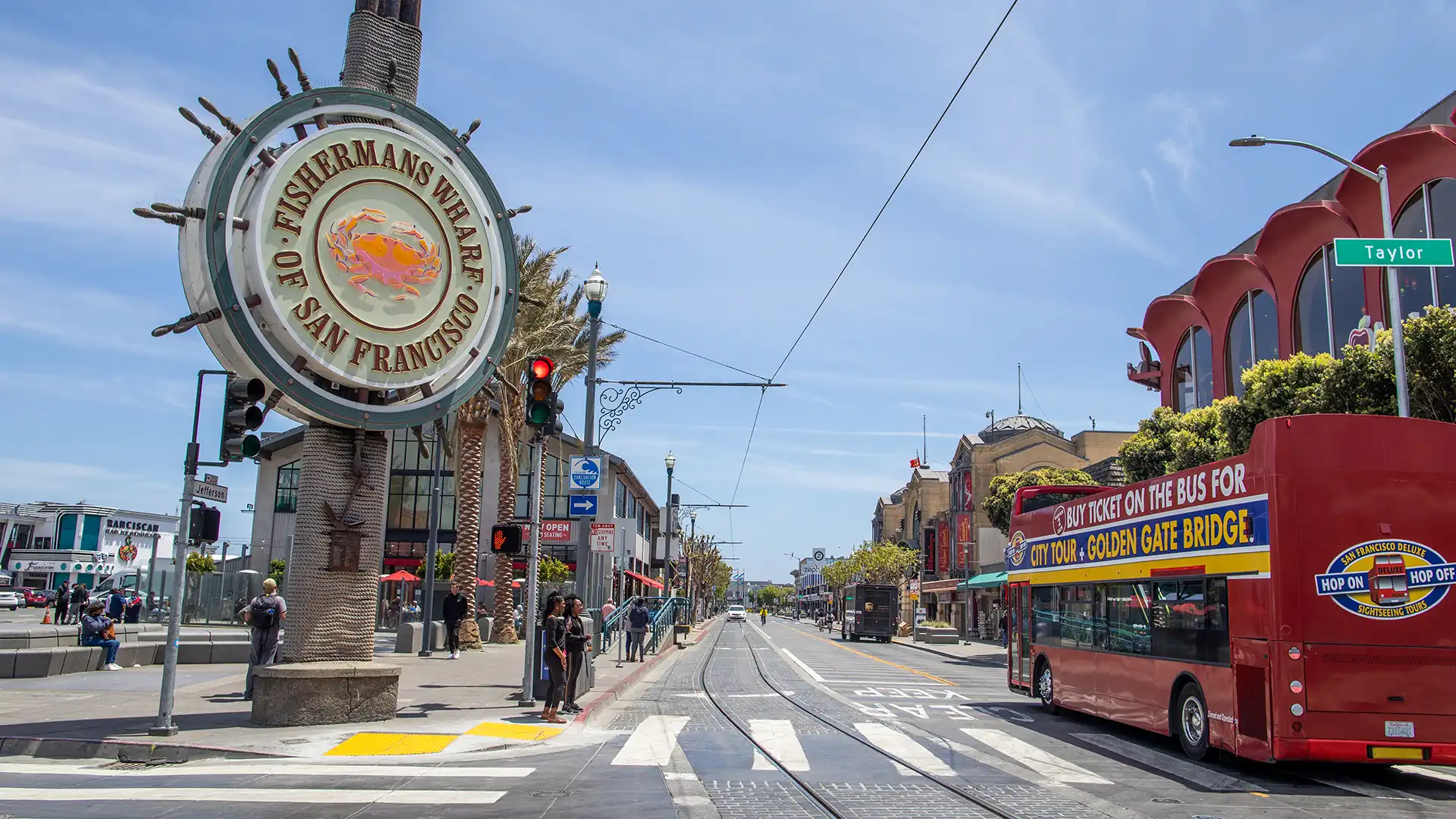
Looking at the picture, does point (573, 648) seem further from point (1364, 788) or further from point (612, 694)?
point (1364, 788)

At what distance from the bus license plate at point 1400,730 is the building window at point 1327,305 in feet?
60.2

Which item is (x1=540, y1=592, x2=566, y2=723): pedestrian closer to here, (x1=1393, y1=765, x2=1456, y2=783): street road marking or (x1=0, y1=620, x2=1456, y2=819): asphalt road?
(x1=0, y1=620, x2=1456, y2=819): asphalt road

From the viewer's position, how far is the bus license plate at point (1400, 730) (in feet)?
34.8

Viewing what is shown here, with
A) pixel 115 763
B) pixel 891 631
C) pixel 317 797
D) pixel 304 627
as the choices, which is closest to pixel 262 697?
pixel 304 627

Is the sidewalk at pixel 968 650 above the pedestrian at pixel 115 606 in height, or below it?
below

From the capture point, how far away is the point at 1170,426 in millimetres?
28781

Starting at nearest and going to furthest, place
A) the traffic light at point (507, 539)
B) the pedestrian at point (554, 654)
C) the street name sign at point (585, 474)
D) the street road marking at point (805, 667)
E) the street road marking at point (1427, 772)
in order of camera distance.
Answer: the street road marking at point (1427, 772), the pedestrian at point (554, 654), the traffic light at point (507, 539), the street name sign at point (585, 474), the street road marking at point (805, 667)

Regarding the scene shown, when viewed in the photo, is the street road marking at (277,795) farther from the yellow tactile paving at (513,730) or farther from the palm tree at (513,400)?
the palm tree at (513,400)

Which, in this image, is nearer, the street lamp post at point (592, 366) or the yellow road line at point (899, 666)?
the street lamp post at point (592, 366)

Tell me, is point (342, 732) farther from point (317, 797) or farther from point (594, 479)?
point (594, 479)

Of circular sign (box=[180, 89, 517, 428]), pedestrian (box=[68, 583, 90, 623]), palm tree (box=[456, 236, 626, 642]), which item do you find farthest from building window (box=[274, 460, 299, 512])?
circular sign (box=[180, 89, 517, 428])

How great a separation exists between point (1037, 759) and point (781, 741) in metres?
3.08

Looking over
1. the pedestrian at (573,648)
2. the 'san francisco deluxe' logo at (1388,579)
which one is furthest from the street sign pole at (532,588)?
the 'san francisco deluxe' logo at (1388,579)

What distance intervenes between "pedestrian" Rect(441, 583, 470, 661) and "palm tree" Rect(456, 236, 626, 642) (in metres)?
1.00
